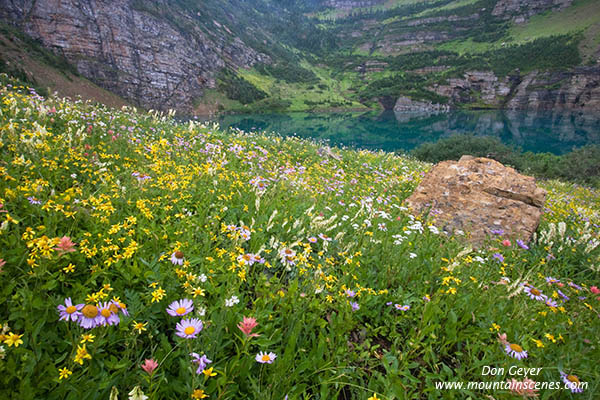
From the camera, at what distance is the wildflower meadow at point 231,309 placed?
5.52 feet

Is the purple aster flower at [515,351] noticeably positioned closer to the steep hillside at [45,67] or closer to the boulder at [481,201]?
the boulder at [481,201]

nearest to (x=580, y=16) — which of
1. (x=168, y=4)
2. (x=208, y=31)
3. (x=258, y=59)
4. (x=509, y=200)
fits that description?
(x=258, y=59)

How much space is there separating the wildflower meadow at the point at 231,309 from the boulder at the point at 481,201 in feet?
3.83

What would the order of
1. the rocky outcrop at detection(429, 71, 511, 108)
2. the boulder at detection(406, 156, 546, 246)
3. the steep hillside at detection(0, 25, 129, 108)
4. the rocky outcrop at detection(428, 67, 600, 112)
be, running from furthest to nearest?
the rocky outcrop at detection(429, 71, 511, 108) < the rocky outcrop at detection(428, 67, 600, 112) < the steep hillside at detection(0, 25, 129, 108) < the boulder at detection(406, 156, 546, 246)

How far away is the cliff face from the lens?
7969cm

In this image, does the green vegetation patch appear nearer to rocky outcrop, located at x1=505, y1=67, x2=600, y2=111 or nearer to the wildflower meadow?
the wildflower meadow

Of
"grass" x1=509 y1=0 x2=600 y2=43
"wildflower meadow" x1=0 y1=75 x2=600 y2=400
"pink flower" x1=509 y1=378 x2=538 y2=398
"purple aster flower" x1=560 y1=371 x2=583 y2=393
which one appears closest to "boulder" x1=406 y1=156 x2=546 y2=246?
"wildflower meadow" x1=0 y1=75 x2=600 y2=400

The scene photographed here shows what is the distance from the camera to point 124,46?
94125 mm

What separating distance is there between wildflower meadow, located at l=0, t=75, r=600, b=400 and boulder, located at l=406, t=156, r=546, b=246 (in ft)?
3.83

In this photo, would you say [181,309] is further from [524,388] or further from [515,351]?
[515,351]

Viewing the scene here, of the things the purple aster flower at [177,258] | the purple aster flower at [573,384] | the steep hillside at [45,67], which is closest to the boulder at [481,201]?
the purple aster flower at [573,384]

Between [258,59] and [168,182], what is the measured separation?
658ft

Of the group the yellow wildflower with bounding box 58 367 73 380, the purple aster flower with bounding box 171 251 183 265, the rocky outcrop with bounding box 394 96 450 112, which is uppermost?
the purple aster flower with bounding box 171 251 183 265

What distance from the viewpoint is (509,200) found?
6.16m
